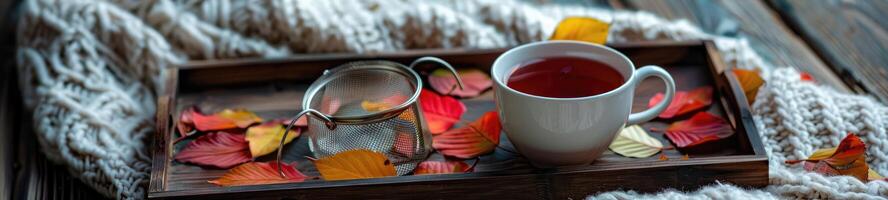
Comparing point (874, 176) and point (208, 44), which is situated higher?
point (208, 44)

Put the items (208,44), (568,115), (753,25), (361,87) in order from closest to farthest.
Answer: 1. (568,115)
2. (361,87)
3. (208,44)
4. (753,25)

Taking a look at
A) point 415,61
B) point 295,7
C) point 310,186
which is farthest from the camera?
point 295,7

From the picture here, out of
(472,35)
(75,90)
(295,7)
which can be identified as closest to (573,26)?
(472,35)

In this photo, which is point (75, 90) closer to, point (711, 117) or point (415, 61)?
point (415, 61)

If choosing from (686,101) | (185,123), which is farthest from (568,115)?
(185,123)

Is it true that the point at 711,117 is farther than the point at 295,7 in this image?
No

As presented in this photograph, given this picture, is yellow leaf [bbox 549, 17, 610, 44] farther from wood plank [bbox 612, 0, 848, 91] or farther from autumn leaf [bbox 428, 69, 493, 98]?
wood plank [bbox 612, 0, 848, 91]

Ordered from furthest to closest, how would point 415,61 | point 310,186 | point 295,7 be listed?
point 295,7 → point 415,61 → point 310,186

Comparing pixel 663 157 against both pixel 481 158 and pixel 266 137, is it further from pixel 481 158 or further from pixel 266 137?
pixel 266 137
